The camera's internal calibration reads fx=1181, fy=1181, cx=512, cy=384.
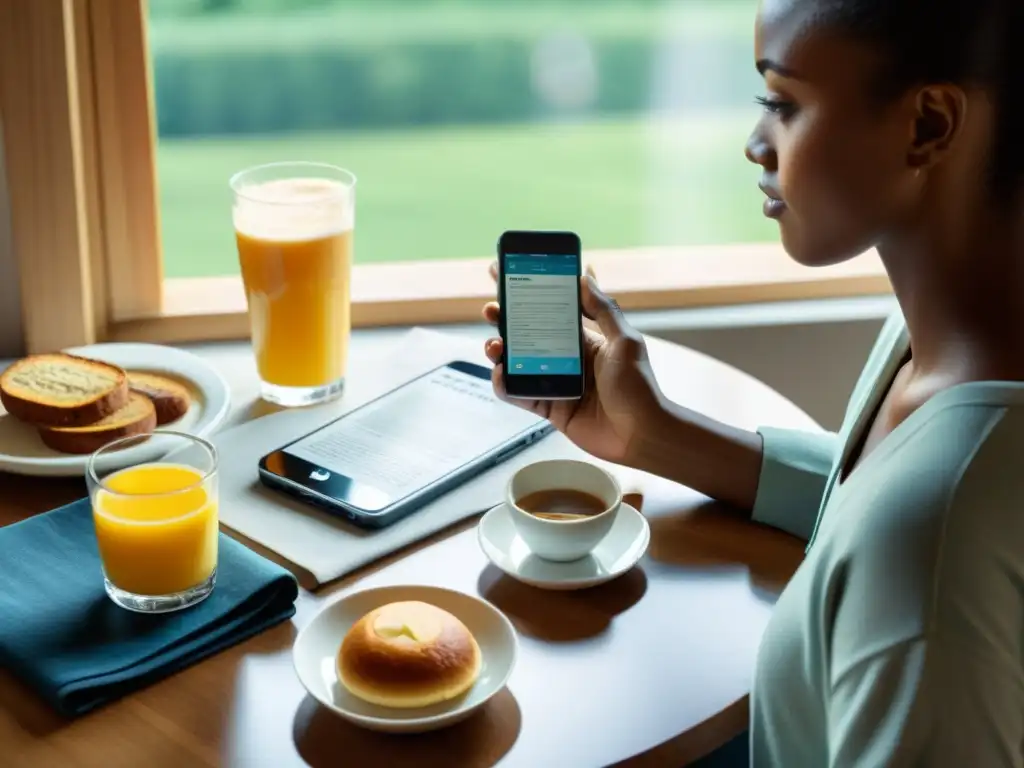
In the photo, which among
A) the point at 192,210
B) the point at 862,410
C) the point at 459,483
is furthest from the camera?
the point at 192,210

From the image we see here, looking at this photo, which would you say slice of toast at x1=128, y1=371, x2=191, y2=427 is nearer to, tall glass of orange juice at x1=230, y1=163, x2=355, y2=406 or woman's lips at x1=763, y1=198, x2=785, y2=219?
tall glass of orange juice at x1=230, y1=163, x2=355, y2=406

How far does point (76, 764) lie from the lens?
75 centimetres

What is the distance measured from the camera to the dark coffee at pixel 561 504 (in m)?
0.99

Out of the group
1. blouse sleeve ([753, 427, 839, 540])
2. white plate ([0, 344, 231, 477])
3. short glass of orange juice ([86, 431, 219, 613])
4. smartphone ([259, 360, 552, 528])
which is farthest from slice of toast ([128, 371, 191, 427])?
blouse sleeve ([753, 427, 839, 540])

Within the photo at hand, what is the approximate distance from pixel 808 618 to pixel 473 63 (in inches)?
78.1

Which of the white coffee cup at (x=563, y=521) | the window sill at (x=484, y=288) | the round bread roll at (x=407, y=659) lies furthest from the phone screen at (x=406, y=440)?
the window sill at (x=484, y=288)

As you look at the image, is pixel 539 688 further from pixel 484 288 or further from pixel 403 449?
pixel 484 288

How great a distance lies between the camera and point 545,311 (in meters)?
1.12

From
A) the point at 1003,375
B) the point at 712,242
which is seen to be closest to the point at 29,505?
the point at 1003,375

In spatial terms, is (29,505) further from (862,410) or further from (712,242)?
(712,242)

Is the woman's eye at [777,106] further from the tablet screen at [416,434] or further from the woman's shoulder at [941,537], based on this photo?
the tablet screen at [416,434]

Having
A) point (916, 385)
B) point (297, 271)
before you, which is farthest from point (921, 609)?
point (297, 271)

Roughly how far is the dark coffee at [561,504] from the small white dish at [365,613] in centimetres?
13

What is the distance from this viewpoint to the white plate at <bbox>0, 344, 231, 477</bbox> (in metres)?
1.07
